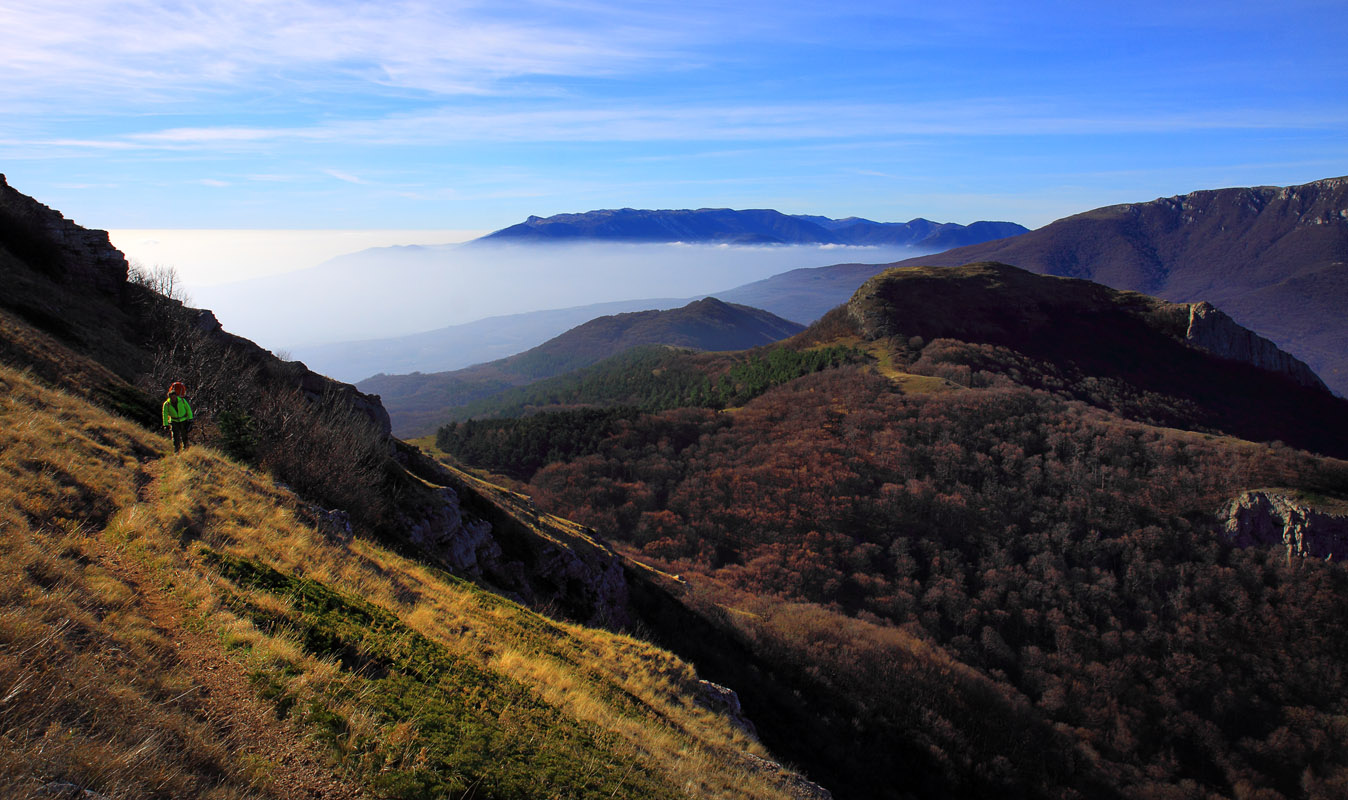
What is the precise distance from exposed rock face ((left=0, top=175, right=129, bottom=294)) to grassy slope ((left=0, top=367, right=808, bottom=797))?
1652cm

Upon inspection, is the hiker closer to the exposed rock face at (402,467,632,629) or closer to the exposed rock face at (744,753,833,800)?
the exposed rock face at (402,467,632,629)

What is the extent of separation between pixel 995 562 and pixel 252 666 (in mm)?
52943

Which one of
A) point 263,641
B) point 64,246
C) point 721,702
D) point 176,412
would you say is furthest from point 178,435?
point 64,246

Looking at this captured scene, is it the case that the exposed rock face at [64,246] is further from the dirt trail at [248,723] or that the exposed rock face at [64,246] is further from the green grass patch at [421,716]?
the dirt trail at [248,723]

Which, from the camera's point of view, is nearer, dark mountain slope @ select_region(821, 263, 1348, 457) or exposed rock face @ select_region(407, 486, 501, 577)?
exposed rock face @ select_region(407, 486, 501, 577)

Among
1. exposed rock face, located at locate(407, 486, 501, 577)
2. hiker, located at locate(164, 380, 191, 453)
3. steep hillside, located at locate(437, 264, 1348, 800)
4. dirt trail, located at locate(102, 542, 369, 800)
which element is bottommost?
steep hillside, located at locate(437, 264, 1348, 800)

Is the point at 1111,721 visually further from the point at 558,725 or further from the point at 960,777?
the point at 558,725

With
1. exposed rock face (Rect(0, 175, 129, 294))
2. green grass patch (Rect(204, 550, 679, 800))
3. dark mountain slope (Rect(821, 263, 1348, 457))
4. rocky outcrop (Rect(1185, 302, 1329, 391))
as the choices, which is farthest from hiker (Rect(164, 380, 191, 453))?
rocky outcrop (Rect(1185, 302, 1329, 391))

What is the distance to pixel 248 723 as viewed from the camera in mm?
5160

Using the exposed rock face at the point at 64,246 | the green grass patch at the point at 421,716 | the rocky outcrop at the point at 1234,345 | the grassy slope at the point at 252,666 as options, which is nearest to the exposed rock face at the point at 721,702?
the grassy slope at the point at 252,666

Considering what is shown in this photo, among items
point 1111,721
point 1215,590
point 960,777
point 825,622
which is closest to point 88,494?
point 960,777

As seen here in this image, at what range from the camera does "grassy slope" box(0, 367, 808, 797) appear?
4449mm

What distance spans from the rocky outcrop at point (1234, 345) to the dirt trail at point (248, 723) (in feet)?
380

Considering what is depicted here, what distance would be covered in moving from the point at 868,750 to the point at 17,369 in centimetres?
2856
